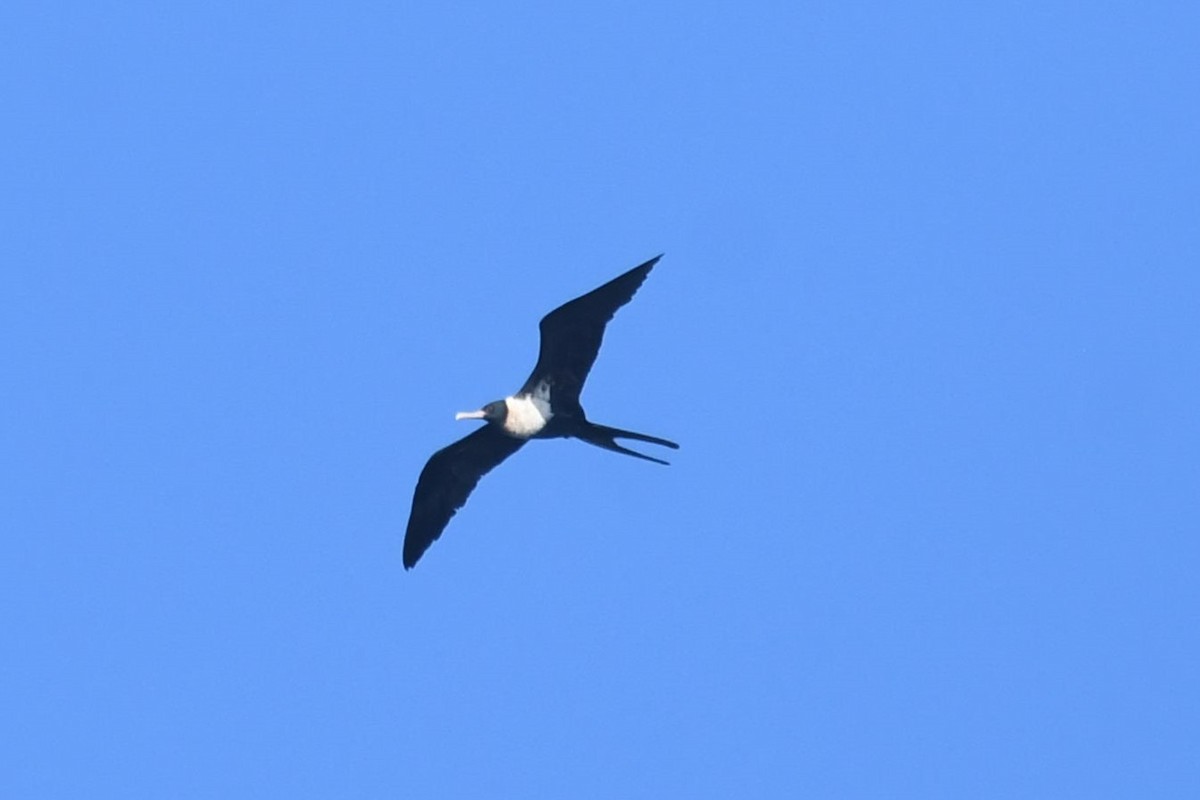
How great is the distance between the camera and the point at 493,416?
10680 millimetres

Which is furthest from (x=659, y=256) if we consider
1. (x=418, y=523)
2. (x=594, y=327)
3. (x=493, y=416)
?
(x=418, y=523)

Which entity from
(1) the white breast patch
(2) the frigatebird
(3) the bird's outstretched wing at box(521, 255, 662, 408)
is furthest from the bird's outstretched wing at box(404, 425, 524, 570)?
(3) the bird's outstretched wing at box(521, 255, 662, 408)

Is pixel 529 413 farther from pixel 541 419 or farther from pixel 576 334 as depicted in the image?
pixel 576 334

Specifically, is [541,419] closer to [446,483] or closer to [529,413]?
[529,413]

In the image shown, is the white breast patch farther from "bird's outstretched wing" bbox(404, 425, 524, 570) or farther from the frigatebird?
"bird's outstretched wing" bbox(404, 425, 524, 570)

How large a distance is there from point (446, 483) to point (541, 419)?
0.98m

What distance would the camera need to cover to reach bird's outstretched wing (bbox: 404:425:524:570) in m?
11.1

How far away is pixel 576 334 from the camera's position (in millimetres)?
10188

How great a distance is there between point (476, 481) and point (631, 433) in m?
1.44

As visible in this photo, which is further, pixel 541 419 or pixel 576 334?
pixel 541 419

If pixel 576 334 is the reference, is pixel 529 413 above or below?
below

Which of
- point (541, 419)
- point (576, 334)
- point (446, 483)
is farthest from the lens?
point (446, 483)

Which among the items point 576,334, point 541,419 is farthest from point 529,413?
point 576,334

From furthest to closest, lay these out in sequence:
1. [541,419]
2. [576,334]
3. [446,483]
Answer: [446,483]
[541,419]
[576,334]
